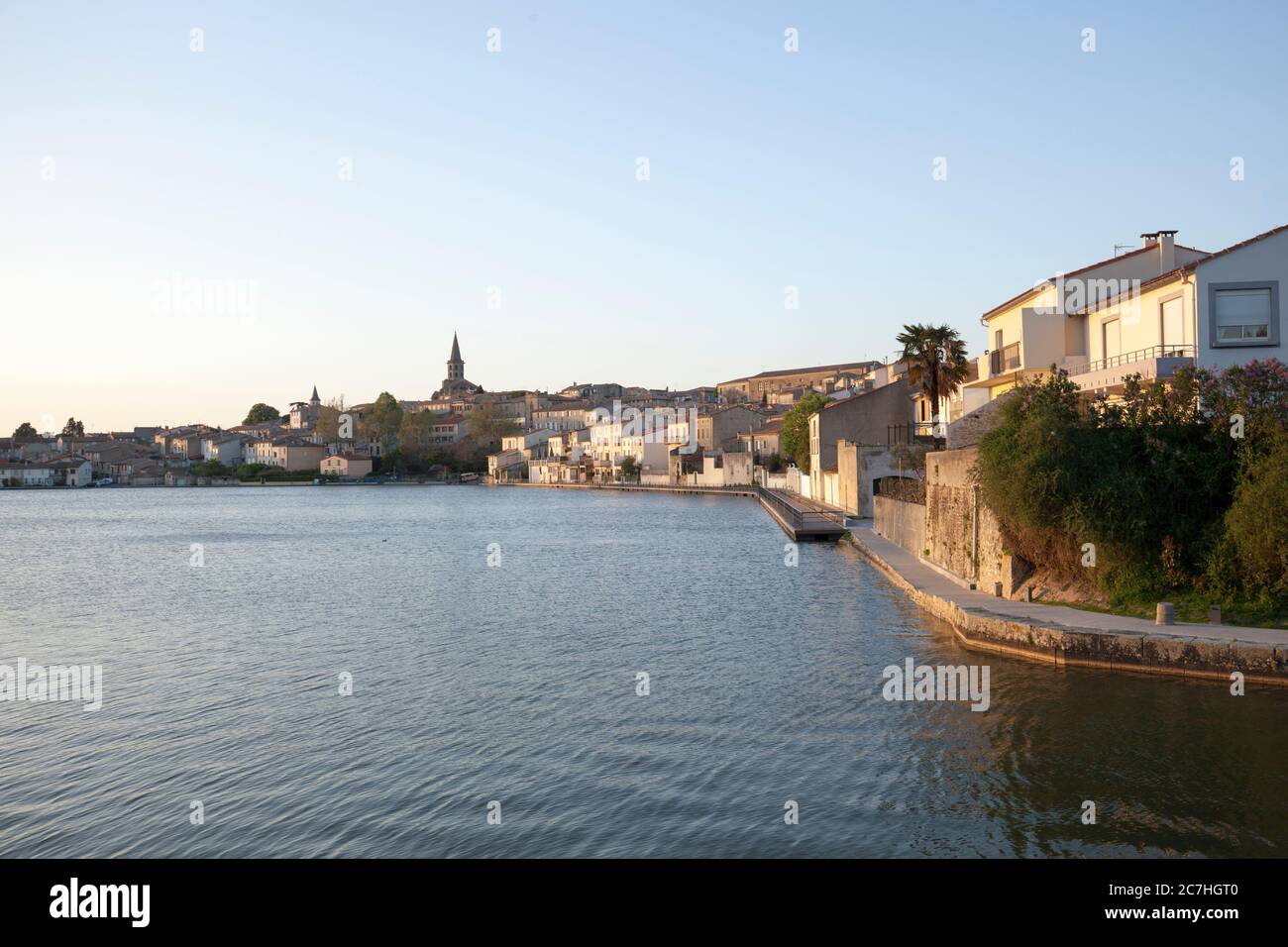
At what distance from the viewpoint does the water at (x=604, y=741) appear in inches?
419

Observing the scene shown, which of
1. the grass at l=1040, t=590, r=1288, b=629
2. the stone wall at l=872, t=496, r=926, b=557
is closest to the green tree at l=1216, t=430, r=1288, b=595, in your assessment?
the grass at l=1040, t=590, r=1288, b=629

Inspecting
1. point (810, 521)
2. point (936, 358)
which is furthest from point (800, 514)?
point (936, 358)

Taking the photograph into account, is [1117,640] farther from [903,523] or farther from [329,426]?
[329,426]

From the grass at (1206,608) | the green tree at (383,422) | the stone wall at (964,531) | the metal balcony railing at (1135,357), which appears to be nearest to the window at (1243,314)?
the metal balcony railing at (1135,357)

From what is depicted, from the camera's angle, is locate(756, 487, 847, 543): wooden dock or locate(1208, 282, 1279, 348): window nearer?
locate(1208, 282, 1279, 348): window

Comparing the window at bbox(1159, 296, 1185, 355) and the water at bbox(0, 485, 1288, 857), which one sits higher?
the window at bbox(1159, 296, 1185, 355)

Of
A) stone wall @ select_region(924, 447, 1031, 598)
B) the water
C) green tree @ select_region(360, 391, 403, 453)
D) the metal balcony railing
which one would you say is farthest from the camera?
green tree @ select_region(360, 391, 403, 453)

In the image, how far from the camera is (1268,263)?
76.3 feet

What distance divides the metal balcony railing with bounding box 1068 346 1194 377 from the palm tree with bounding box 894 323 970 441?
55.2ft

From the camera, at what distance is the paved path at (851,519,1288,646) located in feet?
53.1

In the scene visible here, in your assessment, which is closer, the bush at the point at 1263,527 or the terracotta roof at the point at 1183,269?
the bush at the point at 1263,527

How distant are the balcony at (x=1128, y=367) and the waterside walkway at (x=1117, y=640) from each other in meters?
7.11

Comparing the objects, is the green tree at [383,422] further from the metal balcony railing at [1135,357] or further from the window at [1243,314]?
the window at [1243,314]

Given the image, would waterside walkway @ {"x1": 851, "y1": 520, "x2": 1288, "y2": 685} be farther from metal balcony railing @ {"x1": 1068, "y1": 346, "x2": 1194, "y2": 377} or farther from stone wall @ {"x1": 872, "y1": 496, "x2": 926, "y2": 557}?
stone wall @ {"x1": 872, "y1": 496, "x2": 926, "y2": 557}
